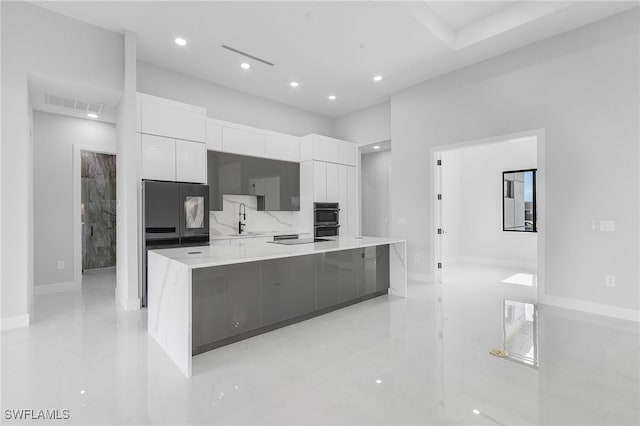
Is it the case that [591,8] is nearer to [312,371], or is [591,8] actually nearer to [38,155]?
[312,371]

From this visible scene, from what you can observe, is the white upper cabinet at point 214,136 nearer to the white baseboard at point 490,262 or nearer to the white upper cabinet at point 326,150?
the white upper cabinet at point 326,150

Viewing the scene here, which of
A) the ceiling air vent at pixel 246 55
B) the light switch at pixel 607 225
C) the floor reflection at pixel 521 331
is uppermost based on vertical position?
the ceiling air vent at pixel 246 55

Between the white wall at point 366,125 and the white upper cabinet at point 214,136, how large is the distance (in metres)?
3.06

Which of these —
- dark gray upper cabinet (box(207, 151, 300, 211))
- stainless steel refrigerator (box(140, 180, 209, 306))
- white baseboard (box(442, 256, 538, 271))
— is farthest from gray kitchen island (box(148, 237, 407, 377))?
→ white baseboard (box(442, 256, 538, 271))

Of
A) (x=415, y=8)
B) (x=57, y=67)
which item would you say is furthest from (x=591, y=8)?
(x=57, y=67)

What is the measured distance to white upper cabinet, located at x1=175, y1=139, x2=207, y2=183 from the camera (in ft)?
14.2

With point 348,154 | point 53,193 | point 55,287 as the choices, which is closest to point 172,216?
point 53,193

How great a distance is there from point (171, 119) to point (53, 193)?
2391 mm

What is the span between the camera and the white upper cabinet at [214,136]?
4.89 m

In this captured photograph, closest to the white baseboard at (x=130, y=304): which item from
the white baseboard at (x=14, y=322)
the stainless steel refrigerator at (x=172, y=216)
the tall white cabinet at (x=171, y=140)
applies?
the stainless steel refrigerator at (x=172, y=216)

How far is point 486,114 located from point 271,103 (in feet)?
12.7

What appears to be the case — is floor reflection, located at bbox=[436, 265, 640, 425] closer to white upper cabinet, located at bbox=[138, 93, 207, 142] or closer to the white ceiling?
the white ceiling

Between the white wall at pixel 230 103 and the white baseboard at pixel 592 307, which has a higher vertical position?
the white wall at pixel 230 103

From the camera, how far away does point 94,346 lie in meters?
2.76
